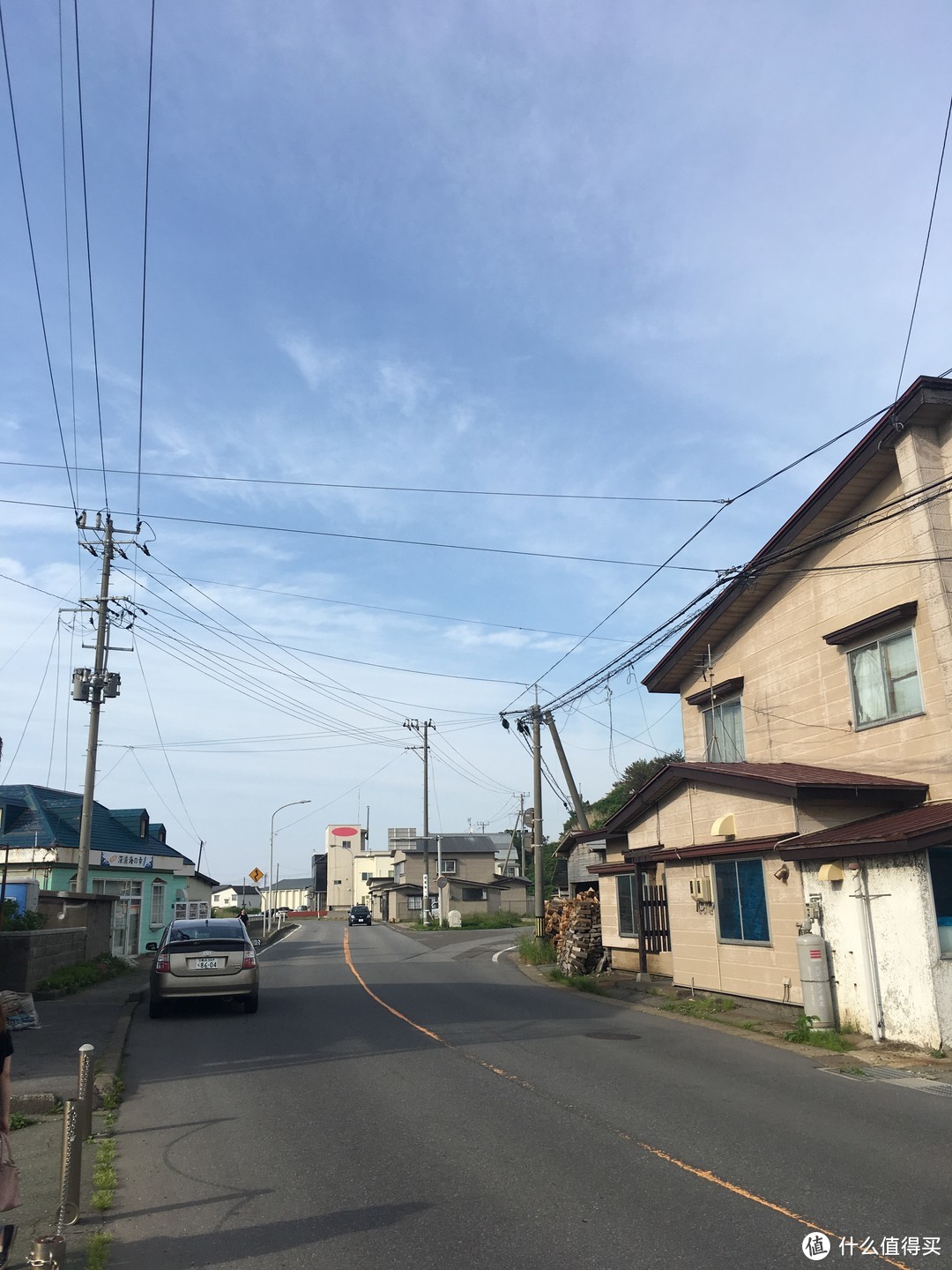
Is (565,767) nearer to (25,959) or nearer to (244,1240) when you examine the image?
→ (25,959)

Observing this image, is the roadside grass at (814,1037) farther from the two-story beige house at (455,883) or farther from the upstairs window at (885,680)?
the two-story beige house at (455,883)

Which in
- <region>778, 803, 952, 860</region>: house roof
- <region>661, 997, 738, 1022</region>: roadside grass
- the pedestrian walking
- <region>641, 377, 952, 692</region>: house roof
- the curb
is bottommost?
<region>661, 997, 738, 1022</region>: roadside grass

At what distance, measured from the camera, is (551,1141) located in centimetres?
755

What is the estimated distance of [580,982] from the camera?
22.0 meters

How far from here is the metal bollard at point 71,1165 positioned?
550 cm

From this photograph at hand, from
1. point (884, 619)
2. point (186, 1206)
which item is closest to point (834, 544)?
point (884, 619)

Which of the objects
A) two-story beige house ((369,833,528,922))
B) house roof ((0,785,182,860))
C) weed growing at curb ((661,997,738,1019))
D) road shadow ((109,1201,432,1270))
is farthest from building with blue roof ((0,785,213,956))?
two-story beige house ((369,833,528,922))

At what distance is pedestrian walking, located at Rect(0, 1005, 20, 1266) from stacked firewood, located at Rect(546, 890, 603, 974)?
20.7 meters

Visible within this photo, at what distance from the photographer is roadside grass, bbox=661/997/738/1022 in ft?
53.3

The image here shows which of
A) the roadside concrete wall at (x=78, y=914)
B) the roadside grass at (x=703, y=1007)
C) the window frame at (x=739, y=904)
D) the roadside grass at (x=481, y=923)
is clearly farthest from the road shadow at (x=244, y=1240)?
the roadside grass at (x=481, y=923)

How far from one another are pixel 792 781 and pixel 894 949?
121 inches

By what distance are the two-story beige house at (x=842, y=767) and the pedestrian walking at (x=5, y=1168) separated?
1043 centimetres

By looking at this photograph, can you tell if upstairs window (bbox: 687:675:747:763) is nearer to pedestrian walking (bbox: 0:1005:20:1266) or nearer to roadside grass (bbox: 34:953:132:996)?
roadside grass (bbox: 34:953:132:996)

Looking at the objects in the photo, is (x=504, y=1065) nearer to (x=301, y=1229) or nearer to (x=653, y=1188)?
(x=653, y=1188)
